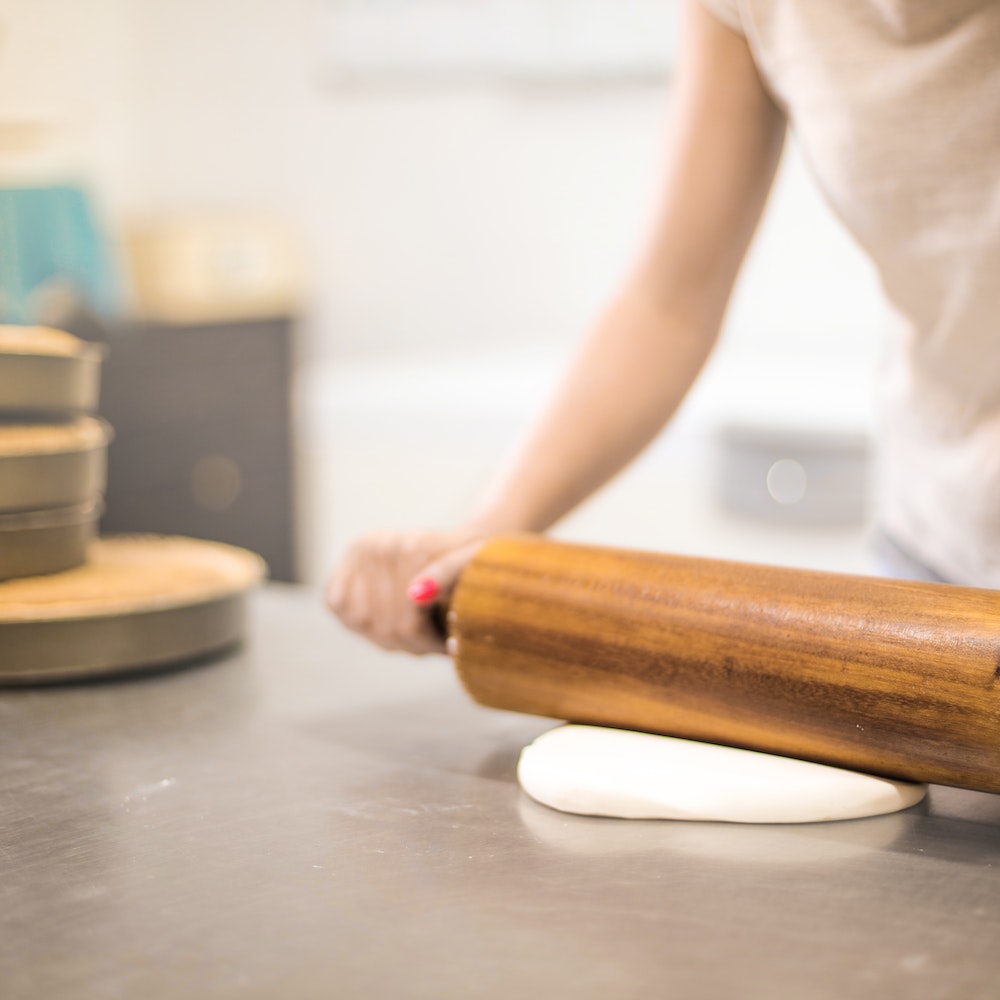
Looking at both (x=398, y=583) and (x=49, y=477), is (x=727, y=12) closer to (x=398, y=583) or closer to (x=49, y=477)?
(x=398, y=583)

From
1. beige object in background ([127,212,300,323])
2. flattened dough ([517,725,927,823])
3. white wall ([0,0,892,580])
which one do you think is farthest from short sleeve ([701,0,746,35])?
beige object in background ([127,212,300,323])

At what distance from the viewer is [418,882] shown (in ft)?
1.70

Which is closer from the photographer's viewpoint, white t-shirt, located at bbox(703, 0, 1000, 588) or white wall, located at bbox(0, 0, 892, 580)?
white t-shirt, located at bbox(703, 0, 1000, 588)

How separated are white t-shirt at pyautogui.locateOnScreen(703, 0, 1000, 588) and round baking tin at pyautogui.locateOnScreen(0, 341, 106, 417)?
0.49 meters

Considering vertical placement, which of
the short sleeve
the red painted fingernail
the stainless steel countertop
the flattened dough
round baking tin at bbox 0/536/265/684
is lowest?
the stainless steel countertop

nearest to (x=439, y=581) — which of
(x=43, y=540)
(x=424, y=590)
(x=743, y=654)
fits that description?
(x=424, y=590)

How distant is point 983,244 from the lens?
73 centimetres

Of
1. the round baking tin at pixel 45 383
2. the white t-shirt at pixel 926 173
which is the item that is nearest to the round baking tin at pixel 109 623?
the round baking tin at pixel 45 383

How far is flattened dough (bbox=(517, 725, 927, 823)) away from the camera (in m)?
0.59

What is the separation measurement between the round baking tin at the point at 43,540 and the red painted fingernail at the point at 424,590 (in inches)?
11.4

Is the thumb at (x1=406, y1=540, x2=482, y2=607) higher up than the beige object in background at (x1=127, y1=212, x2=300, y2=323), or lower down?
lower down

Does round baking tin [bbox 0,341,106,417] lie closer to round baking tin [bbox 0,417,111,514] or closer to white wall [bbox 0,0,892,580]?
round baking tin [bbox 0,417,111,514]

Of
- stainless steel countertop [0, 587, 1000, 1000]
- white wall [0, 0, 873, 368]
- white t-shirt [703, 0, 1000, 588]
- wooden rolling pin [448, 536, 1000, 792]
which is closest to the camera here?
stainless steel countertop [0, 587, 1000, 1000]

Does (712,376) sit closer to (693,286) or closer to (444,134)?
(444,134)
